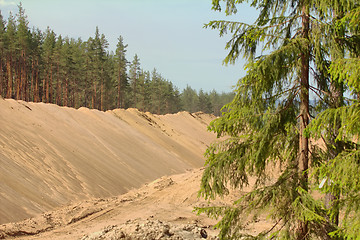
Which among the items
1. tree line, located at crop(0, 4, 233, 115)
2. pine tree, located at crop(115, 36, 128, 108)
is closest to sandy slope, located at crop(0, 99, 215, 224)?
tree line, located at crop(0, 4, 233, 115)

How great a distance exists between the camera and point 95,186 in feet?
61.0

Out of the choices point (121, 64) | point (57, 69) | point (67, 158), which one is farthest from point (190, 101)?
point (67, 158)

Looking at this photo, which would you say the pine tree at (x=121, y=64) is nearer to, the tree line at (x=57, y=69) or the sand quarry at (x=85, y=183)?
the tree line at (x=57, y=69)

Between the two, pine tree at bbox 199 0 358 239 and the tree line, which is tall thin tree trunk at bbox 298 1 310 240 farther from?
the tree line

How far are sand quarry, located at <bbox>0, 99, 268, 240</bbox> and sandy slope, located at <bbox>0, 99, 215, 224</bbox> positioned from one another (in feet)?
0.18

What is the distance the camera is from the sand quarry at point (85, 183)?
12.0 metres

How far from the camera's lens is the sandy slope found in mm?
14834

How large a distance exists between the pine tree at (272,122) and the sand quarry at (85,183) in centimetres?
395

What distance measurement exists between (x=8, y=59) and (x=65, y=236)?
46.8 metres

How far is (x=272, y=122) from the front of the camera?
6168mm

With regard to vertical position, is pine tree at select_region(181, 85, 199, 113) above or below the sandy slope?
above

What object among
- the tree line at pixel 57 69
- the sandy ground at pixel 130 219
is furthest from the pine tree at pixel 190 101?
the sandy ground at pixel 130 219

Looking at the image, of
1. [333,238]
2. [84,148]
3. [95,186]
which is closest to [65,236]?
[95,186]

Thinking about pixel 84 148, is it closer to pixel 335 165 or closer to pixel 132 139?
pixel 132 139
